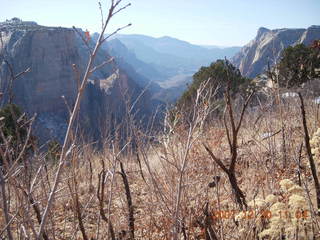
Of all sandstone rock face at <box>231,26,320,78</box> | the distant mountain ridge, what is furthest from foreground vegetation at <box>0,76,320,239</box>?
the distant mountain ridge

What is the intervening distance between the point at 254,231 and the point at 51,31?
183 feet

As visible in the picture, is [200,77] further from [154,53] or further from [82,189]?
[154,53]

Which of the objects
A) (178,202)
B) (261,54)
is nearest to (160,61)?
(261,54)

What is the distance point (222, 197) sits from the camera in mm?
2674

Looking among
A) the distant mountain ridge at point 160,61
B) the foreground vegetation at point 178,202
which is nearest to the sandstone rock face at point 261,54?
the foreground vegetation at point 178,202

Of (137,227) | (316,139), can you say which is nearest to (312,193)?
(316,139)

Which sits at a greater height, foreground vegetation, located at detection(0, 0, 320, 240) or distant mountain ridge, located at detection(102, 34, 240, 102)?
distant mountain ridge, located at detection(102, 34, 240, 102)
